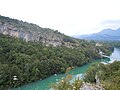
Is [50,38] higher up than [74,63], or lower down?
higher up

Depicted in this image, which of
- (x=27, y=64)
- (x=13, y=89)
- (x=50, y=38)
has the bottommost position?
(x=13, y=89)

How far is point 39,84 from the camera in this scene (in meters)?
31.1

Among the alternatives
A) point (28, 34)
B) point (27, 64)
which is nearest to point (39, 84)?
point (27, 64)

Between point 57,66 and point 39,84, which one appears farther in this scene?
point 57,66

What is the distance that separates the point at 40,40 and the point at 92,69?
32942 millimetres

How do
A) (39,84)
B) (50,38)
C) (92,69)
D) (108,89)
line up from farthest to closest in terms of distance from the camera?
(50,38)
(39,84)
(92,69)
(108,89)

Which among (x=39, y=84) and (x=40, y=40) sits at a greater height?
(x=40, y=40)

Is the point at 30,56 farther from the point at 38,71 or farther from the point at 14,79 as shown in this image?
the point at 14,79

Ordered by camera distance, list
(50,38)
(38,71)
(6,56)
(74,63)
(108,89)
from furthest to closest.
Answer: (50,38), (74,63), (6,56), (38,71), (108,89)

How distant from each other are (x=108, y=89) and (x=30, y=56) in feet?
92.2

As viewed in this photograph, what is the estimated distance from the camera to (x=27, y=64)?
3575 centimetres

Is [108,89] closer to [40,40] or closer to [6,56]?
[6,56]

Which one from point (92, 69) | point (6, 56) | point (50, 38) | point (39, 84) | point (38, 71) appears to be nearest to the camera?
point (92, 69)

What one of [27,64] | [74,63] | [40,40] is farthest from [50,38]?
[27,64]
